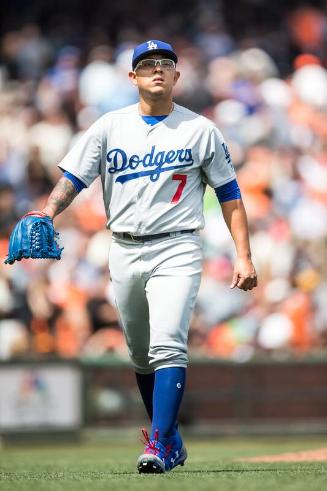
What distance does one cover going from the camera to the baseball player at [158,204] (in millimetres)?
5691

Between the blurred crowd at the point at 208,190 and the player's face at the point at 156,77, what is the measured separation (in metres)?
6.06

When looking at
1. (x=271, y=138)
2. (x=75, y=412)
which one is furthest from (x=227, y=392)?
(x=271, y=138)

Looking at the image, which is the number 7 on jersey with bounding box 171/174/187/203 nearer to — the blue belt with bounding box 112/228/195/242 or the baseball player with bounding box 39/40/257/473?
the baseball player with bounding box 39/40/257/473

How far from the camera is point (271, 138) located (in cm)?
1443

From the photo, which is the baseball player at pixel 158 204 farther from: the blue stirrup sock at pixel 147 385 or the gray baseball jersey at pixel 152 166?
the blue stirrup sock at pixel 147 385

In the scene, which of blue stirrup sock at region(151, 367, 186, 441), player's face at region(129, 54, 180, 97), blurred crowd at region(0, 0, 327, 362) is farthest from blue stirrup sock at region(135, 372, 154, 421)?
blurred crowd at region(0, 0, 327, 362)

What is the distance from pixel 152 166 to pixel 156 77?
16.5 inches

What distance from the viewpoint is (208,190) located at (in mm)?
13469

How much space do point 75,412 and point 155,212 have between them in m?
5.99

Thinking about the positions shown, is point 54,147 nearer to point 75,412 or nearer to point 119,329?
point 119,329

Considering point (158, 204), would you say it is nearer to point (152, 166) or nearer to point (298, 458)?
point (152, 166)

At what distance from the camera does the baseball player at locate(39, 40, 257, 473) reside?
18.7 feet

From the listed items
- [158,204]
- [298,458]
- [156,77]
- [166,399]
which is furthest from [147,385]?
[298,458]

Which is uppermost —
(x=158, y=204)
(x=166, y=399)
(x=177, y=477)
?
(x=158, y=204)
